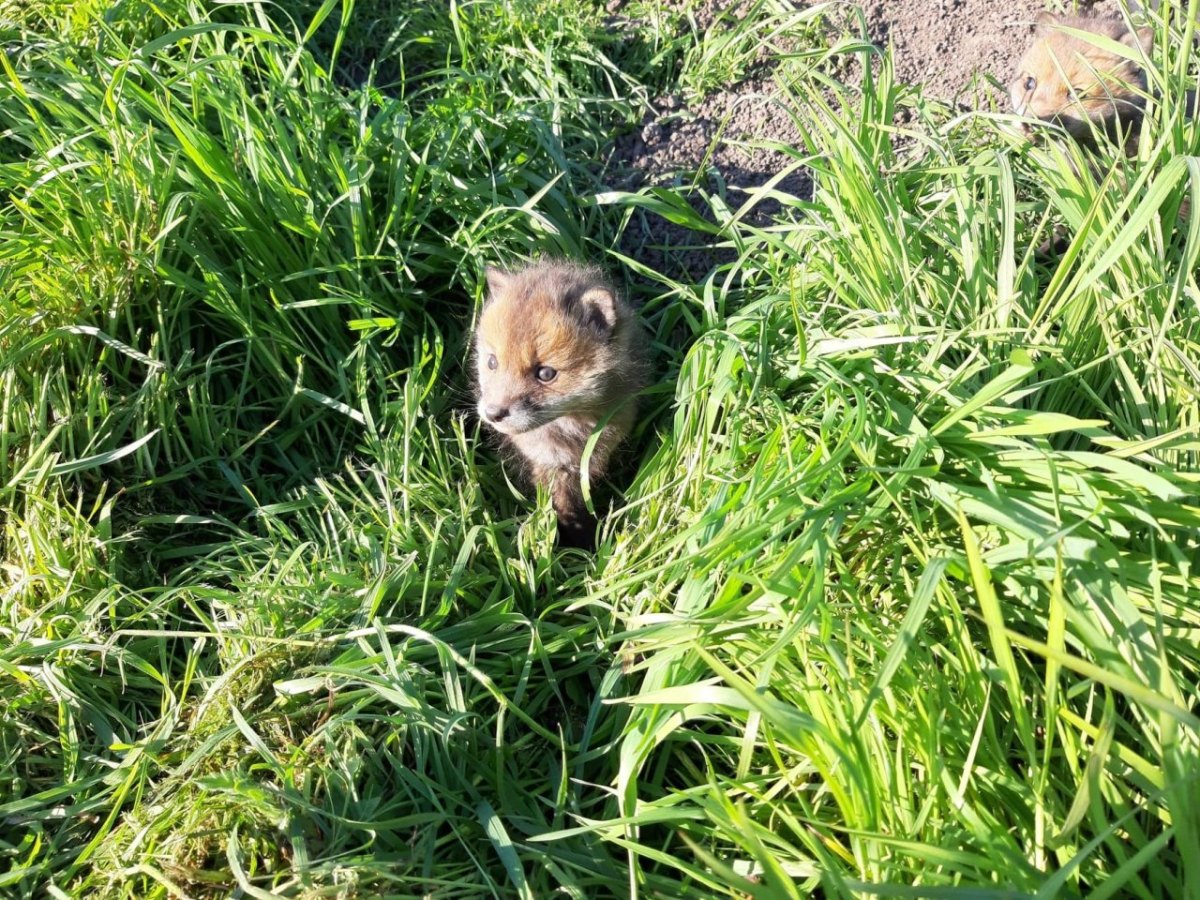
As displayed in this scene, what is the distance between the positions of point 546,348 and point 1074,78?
9.32 ft

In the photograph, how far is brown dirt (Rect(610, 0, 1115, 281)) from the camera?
4.16 metres

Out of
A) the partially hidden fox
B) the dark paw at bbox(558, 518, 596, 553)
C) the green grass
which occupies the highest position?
the partially hidden fox

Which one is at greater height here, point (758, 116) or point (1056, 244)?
point (758, 116)

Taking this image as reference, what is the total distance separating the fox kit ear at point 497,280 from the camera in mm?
3605

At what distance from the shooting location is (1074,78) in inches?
161

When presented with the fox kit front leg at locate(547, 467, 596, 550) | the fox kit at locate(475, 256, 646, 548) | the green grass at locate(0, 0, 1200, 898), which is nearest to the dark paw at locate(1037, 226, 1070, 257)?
the green grass at locate(0, 0, 1200, 898)

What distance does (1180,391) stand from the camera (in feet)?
9.26

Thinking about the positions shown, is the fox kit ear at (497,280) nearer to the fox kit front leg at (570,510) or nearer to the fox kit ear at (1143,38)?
the fox kit front leg at (570,510)

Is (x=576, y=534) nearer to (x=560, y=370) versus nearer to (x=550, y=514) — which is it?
(x=550, y=514)

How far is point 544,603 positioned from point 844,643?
47.3 inches

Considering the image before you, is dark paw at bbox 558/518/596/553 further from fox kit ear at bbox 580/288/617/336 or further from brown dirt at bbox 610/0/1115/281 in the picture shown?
brown dirt at bbox 610/0/1115/281

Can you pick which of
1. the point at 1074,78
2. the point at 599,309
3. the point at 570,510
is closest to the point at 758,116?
the point at 1074,78

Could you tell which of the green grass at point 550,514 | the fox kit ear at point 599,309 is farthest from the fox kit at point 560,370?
the green grass at point 550,514

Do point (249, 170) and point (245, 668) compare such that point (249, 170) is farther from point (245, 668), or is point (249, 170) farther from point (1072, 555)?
point (1072, 555)
